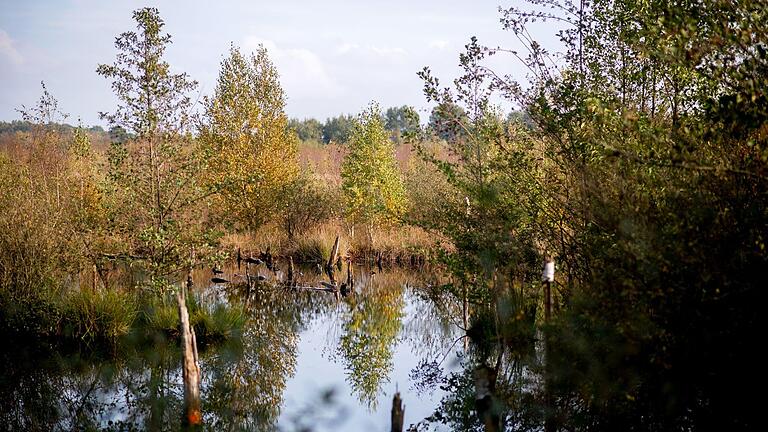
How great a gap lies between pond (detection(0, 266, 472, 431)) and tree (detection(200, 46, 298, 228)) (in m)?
12.5

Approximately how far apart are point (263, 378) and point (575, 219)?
589cm

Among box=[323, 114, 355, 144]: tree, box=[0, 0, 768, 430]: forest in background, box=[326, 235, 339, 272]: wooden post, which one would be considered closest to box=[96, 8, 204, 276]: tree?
box=[0, 0, 768, 430]: forest in background

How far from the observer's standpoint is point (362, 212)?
1252 inches

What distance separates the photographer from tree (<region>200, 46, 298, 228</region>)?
31031 mm

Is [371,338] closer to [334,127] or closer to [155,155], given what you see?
[155,155]

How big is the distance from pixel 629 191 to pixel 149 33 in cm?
838

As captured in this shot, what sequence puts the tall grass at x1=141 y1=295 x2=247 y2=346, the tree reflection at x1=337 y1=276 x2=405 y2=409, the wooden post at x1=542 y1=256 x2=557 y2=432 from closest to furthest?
the wooden post at x1=542 y1=256 x2=557 y2=432 < the tree reflection at x1=337 y1=276 x2=405 y2=409 < the tall grass at x1=141 y1=295 x2=247 y2=346

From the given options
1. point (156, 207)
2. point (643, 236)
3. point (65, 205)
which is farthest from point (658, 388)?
point (65, 205)

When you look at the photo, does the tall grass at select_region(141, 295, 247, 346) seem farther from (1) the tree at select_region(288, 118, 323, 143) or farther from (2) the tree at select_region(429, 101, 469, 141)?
(1) the tree at select_region(288, 118, 323, 143)

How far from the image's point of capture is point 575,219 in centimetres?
1113

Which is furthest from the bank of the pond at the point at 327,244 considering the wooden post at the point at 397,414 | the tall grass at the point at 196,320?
the wooden post at the point at 397,414

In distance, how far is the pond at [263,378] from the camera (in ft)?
35.8

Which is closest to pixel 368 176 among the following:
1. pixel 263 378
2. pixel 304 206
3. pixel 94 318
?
pixel 304 206

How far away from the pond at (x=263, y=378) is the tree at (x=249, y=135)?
12.5 m
